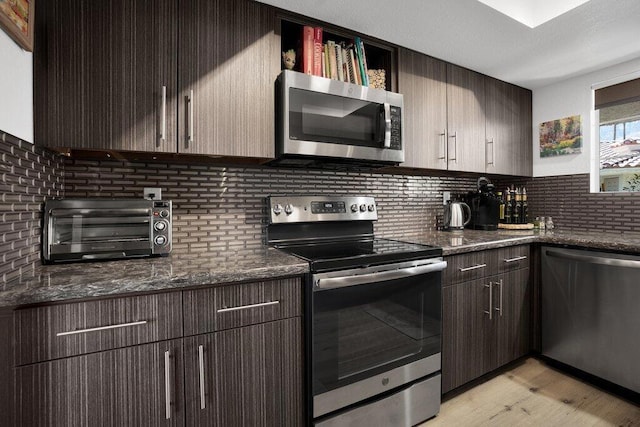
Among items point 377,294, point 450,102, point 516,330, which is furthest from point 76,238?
point 516,330

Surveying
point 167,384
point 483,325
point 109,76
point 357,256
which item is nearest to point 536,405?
point 483,325

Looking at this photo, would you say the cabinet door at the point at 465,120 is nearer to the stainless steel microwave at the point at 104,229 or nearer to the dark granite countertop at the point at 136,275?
the dark granite countertop at the point at 136,275

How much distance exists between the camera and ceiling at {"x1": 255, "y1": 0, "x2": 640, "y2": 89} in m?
1.56

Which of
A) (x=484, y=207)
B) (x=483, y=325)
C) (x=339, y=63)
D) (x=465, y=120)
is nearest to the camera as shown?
(x=339, y=63)

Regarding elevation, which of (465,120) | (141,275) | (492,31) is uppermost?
(492,31)

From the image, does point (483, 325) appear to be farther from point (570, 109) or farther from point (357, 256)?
point (570, 109)

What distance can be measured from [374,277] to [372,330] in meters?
0.26

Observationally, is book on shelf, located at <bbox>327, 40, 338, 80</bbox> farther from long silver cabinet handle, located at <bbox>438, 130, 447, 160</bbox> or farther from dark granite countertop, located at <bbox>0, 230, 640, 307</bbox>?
dark granite countertop, located at <bbox>0, 230, 640, 307</bbox>

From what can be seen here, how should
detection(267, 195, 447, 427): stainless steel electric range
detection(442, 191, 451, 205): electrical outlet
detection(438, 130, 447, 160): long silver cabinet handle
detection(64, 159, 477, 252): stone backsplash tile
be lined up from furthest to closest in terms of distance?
detection(442, 191, 451, 205): electrical outlet, detection(438, 130, 447, 160): long silver cabinet handle, detection(64, 159, 477, 252): stone backsplash tile, detection(267, 195, 447, 427): stainless steel electric range

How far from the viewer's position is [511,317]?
204 cm

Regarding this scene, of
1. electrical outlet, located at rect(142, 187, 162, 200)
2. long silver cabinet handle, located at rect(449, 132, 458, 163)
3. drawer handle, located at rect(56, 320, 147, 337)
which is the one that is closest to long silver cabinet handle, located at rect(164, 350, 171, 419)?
drawer handle, located at rect(56, 320, 147, 337)

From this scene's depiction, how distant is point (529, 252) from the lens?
215 centimetres

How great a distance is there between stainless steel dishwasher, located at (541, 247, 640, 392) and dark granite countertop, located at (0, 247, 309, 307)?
1.84m

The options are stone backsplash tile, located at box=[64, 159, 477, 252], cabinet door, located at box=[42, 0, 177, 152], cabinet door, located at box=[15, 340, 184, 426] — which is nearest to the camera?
cabinet door, located at box=[15, 340, 184, 426]
